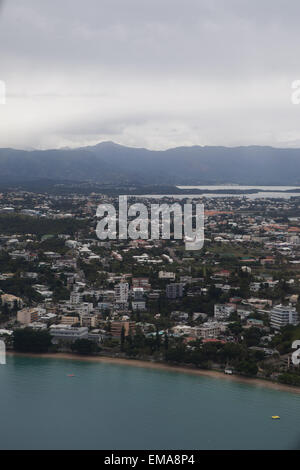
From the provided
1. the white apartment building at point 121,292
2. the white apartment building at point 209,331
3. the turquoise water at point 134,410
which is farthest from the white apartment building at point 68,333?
the white apartment building at point 121,292

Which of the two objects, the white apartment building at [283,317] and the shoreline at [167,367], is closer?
the shoreline at [167,367]

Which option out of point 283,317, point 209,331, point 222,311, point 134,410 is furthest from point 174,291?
point 134,410

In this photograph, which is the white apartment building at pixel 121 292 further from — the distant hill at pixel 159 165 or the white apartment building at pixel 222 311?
the distant hill at pixel 159 165

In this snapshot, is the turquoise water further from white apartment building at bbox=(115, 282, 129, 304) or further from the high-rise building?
the high-rise building

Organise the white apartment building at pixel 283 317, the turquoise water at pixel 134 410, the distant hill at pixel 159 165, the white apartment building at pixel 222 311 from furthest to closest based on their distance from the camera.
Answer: the distant hill at pixel 159 165, the white apartment building at pixel 222 311, the white apartment building at pixel 283 317, the turquoise water at pixel 134 410
